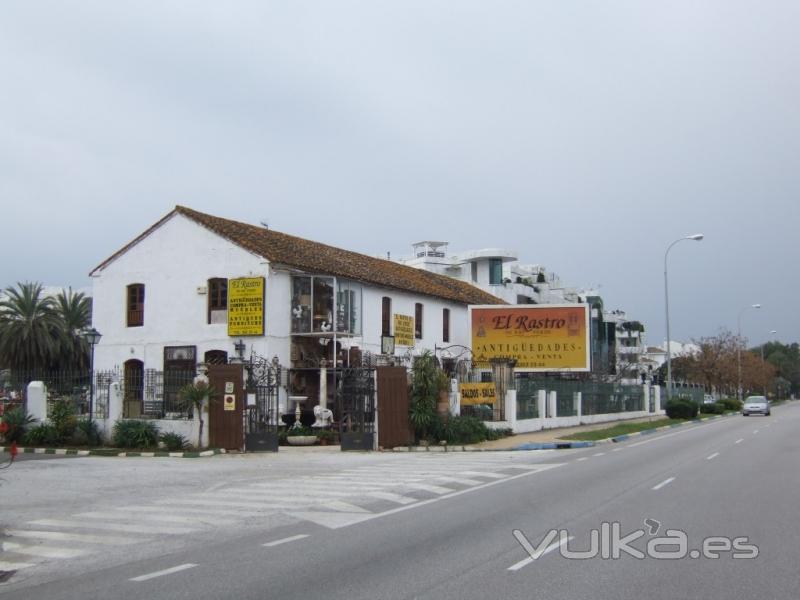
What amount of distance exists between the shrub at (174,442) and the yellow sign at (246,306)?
6866 mm

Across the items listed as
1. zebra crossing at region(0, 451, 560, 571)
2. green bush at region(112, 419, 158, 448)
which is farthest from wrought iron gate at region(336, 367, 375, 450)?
green bush at region(112, 419, 158, 448)

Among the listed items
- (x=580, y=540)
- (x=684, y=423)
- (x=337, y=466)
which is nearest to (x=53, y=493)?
(x=337, y=466)

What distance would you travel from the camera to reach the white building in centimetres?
3192

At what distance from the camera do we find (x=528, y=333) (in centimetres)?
4331

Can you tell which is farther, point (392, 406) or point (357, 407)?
point (357, 407)

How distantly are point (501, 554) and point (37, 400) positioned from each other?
2326 centimetres

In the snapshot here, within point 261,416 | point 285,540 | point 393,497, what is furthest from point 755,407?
point 285,540

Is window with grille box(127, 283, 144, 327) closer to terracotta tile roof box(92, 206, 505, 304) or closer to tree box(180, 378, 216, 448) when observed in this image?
terracotta tile roof box(92, 206, 505, 304)

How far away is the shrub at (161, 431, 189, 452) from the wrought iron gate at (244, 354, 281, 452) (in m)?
1.84

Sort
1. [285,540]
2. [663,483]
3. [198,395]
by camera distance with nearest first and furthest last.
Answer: [285,540], [663,483], [198,395]

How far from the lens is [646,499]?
12984mm

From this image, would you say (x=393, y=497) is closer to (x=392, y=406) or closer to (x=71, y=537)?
(x=71, y=537)

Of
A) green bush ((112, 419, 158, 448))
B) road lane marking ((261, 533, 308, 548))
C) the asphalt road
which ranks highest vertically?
green bush ((112, 419, 158, 448))

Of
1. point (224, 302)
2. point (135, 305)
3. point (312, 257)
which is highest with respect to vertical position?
point (312, 257)
